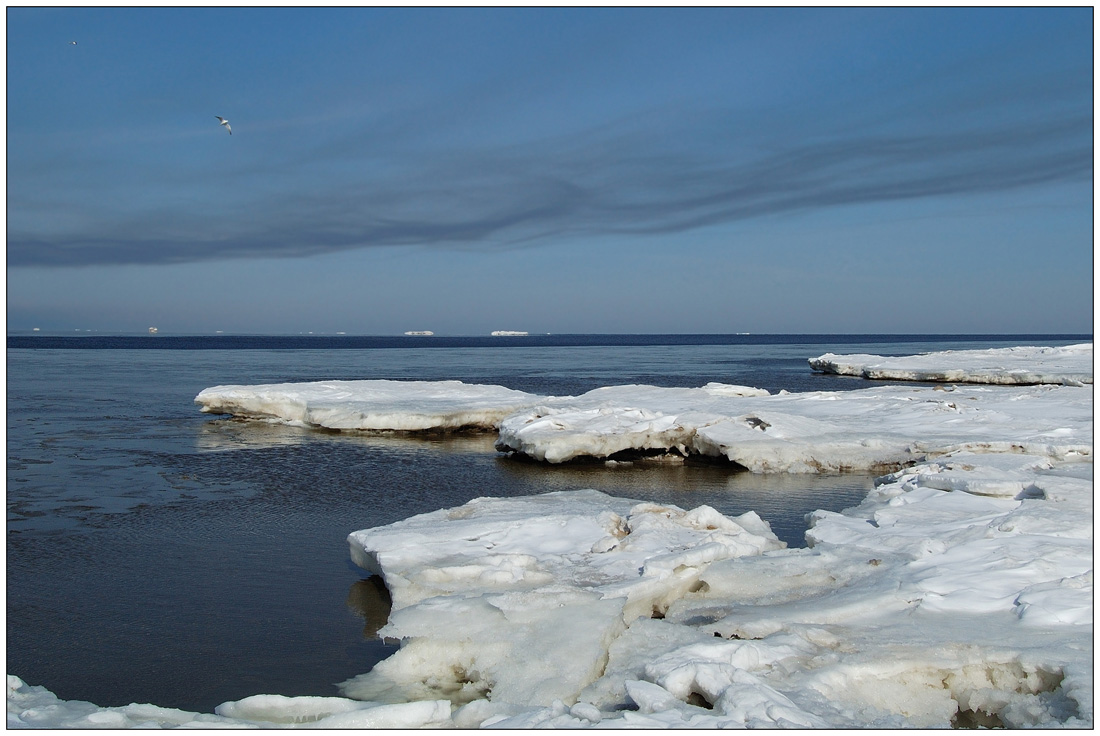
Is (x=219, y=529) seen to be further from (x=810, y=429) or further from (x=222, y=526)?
(x=810, y=429)

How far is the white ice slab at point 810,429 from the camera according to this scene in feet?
49.2

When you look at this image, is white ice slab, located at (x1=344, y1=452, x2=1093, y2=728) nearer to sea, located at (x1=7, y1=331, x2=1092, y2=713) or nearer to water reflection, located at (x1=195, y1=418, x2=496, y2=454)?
sea, located at (x1=7, y1=331, x2=1092, y2=713)

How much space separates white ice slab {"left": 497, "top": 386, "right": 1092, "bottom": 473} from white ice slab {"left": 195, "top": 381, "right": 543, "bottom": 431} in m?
2.22

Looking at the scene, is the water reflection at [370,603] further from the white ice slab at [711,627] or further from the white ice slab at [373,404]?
the white ice slab at [373,404]

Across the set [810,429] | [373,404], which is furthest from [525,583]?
[373,404]

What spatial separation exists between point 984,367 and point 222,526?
36990 mm

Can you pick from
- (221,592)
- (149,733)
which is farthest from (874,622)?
(221,592)

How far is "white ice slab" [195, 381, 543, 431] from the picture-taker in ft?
66.9

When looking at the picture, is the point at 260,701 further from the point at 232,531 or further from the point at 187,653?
the point at 232,531

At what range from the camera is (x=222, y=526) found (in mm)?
11289

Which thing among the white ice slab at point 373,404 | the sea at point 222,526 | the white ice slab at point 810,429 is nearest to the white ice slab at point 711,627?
the sea at point 222,526

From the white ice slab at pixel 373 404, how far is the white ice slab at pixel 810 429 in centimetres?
222

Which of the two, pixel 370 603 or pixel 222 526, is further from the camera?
pixel 222 526

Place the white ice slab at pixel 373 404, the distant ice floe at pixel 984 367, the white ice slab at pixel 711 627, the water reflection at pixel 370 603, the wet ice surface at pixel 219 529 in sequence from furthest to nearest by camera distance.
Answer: the distant ice floe at pixel 984 367
the white ice slab at pixel 373 404
the water reflection at pixel 370 603
the wet ice surface at pixel 219 529
the white ice slab at pixel 711 627
